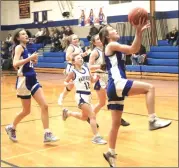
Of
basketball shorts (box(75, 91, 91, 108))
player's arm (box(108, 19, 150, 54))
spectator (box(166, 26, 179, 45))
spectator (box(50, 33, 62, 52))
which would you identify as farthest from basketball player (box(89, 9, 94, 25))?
player's arm (box(108, 19, 150, 54))

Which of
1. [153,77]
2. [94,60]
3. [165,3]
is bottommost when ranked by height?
[153,77]

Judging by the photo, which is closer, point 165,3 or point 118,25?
point 165,3

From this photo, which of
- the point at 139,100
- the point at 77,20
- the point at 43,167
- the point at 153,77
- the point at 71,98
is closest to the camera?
the point at 43,167

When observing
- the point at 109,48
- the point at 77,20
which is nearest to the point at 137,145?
the point at 109,48

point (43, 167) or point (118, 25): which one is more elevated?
point (118, 25)

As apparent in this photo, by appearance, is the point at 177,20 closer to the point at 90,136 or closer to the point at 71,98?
the point at 71,98

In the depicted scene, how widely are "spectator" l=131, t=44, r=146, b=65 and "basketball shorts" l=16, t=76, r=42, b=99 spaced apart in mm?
9280

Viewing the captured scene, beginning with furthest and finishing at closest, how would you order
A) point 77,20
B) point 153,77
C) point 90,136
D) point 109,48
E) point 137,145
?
point 77,20 → point 153,77 → point 90,136 → point 137,145 → point 109,48

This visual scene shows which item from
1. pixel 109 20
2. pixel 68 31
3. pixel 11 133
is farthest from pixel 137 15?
pixel 68 31

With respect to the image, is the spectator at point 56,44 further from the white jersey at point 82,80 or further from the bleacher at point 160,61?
the white jersey at point 82,80

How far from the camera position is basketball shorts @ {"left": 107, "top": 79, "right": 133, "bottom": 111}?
3.54 m

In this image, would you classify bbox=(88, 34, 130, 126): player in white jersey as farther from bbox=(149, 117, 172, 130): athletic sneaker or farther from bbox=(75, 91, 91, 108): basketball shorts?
bbox=(149, 117, 172, 130): athletic sneaker

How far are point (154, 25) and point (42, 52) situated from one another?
681 cm

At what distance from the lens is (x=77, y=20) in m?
18.1
